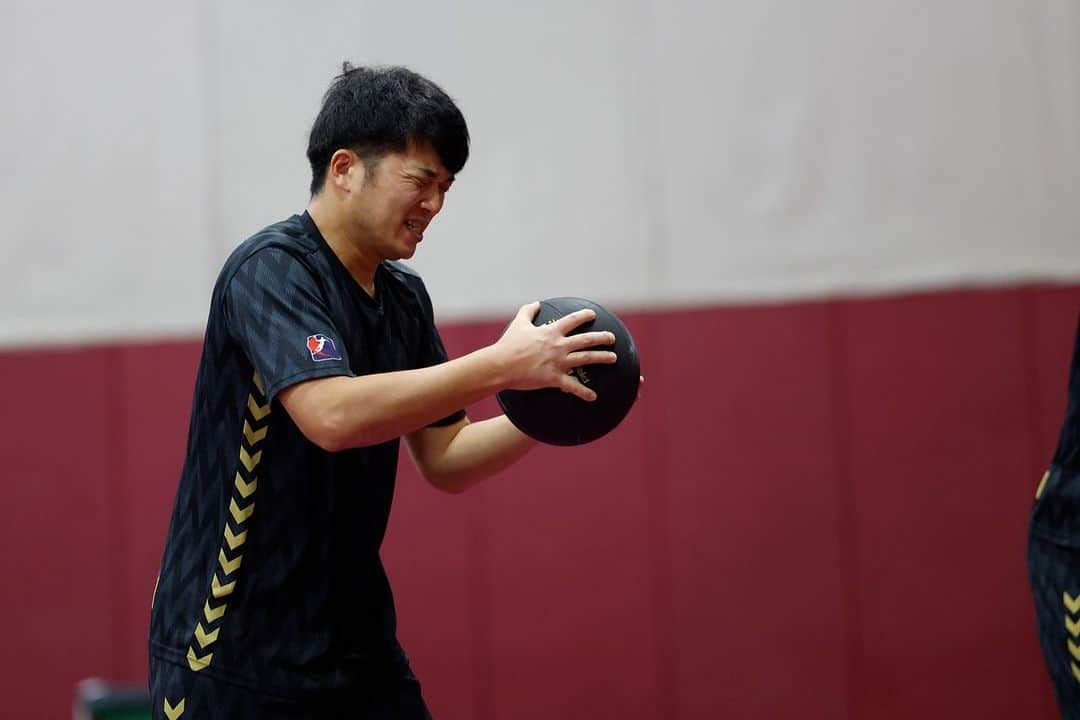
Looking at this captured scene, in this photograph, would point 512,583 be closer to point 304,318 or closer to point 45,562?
point 45,562

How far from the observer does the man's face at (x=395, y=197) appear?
231cm

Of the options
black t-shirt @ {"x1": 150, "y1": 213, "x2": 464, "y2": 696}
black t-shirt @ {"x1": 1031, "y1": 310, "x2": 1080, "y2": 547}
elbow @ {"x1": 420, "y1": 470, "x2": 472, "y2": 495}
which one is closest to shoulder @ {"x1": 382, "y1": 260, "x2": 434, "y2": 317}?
black t-shirt @ {"x1": 150, "y1": 213, "x2": 464, "y2": 696}

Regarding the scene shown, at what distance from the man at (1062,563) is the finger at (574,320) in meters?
0.92

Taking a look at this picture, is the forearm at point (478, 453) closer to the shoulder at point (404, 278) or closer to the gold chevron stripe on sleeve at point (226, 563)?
the shoulder at point (404, 278)

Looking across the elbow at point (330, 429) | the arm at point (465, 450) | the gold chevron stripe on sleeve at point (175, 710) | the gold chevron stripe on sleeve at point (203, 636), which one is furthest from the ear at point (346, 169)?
the gold chevron stripe on sleeve at point (175, 710)

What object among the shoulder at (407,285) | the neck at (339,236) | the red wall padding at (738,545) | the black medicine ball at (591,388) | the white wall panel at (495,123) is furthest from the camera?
the white wall panel at (495,123)

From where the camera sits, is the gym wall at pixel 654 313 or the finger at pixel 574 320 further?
the gym wall at pixel 654 313

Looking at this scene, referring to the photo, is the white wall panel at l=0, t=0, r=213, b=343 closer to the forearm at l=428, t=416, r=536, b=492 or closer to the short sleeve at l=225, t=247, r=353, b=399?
the forearm at l=428, t=416, r=536, b=492

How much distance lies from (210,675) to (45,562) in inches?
92.0

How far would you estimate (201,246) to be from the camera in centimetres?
424

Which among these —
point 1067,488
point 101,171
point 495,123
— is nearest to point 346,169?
point 1067,488

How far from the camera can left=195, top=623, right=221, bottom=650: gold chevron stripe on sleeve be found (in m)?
2.16

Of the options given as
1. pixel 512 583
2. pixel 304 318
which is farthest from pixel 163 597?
pixel 512 583

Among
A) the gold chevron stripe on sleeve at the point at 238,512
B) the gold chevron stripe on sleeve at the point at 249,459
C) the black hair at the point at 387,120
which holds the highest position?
the black hair at the point at 387,120
